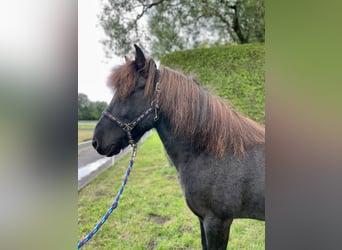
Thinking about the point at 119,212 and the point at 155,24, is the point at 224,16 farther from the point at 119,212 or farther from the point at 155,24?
Answer: the point at 119,212

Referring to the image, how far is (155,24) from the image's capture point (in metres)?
1.63

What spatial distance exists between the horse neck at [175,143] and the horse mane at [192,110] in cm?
2

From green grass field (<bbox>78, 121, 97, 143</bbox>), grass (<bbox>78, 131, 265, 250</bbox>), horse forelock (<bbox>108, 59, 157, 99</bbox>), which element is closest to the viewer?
horse forelock (<bbox>108, 59, 157, 99</bbox>)


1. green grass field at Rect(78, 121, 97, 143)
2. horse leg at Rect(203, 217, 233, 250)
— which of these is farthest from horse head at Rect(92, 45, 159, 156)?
horse leg at Rect(203, 217, 233, 250)

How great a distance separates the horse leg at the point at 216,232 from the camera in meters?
1.18

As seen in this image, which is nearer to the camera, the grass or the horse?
the horse

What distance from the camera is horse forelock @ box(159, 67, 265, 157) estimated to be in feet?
3.89

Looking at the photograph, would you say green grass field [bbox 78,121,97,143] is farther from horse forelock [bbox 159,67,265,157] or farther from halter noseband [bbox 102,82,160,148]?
horse forelock [bbox 159,67,265,157]

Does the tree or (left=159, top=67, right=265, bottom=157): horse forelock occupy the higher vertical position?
the tree

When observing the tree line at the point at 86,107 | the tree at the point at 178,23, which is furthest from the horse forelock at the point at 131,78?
the tree at the point at 178,23

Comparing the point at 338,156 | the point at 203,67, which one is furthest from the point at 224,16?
the point at 338,156

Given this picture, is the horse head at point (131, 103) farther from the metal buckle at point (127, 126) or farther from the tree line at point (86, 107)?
the tree line at point (86, 107)

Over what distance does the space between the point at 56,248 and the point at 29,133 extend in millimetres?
343

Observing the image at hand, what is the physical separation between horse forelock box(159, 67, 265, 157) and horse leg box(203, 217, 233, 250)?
11.8 inches
